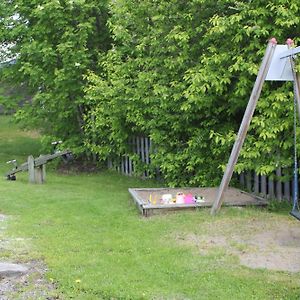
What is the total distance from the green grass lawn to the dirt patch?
14cm

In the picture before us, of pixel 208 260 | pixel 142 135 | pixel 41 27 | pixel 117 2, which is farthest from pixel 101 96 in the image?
pixel 208 260

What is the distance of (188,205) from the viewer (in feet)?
27.2

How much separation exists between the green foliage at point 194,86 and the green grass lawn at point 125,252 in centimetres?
125

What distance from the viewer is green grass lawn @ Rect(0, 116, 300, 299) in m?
4.79

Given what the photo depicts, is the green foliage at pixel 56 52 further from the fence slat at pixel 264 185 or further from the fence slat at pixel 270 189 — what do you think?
the fence slat at pixel 270 189

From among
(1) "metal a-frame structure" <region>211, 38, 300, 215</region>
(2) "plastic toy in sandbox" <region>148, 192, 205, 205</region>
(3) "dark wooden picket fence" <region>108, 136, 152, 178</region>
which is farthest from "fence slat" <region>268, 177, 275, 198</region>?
(3) "dark wooden picket fence" <region>108, 136, 152, 178</region>

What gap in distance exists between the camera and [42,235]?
22.8ft

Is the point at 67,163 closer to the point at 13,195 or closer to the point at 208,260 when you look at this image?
the point at 13,195

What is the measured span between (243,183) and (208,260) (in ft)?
15.3

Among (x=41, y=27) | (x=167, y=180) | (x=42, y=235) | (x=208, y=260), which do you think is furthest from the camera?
(x=41, y=27)

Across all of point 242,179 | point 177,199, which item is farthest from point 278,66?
point 242,179

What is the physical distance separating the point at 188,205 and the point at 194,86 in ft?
6.22

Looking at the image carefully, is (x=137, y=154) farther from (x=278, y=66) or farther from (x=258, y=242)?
(x=258, y=242)

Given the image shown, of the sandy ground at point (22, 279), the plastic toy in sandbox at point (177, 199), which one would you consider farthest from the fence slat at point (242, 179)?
the sandy ground at point (22, 279)
